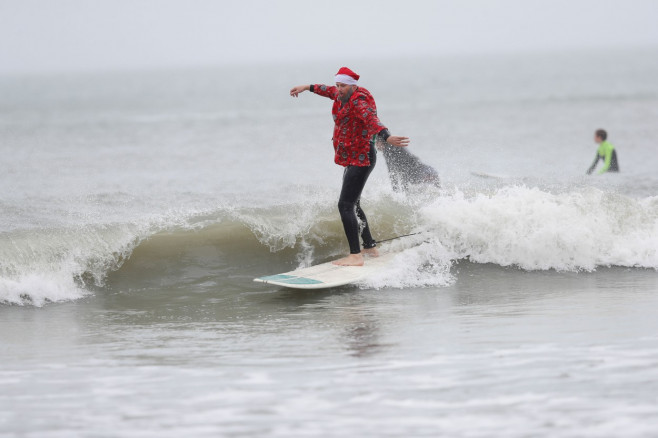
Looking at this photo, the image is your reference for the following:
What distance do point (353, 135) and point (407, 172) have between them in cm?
271

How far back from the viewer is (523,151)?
2459 centimetres

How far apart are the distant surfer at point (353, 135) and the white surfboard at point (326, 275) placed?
161 mm

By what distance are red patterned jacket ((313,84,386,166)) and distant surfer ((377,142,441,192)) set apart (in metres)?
2.48

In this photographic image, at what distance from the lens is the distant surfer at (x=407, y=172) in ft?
34.4

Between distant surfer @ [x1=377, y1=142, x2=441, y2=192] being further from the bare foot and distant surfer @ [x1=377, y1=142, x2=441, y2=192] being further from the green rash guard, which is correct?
the green rash guard

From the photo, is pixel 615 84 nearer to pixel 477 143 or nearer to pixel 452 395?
pixel 477 143

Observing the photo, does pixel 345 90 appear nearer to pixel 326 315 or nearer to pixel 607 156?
pixel 326 315

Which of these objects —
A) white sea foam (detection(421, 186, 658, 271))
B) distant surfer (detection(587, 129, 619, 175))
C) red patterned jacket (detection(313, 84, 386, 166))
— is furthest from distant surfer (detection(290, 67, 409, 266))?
distant surfer (detection(587, 129, 619, 175))

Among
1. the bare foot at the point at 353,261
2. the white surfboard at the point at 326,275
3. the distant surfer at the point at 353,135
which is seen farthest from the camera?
the bare foot at the point at 353,261

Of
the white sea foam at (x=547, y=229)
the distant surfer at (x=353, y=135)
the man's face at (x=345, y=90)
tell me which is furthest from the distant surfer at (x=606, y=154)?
the man's face at (x=345, y=90)

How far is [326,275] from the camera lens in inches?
316

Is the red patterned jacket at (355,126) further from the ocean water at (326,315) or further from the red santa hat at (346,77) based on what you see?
the ocean water at (326,315)

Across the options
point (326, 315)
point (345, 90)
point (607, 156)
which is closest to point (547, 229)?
point (345, 90)

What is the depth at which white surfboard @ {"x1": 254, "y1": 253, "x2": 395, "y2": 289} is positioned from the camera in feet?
25.2
